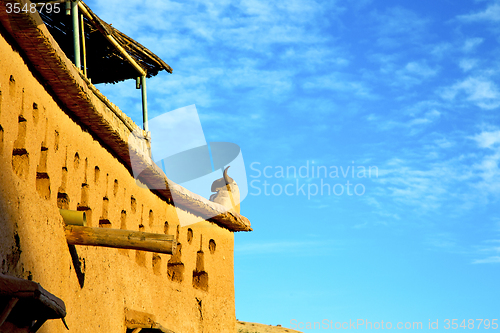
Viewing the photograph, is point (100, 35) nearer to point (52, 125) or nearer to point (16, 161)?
point (52, 125)

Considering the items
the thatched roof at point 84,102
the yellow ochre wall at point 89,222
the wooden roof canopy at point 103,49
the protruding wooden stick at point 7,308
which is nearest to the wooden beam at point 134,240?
the yellow ochre wall at point 89,222

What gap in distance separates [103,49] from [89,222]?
5.50 m

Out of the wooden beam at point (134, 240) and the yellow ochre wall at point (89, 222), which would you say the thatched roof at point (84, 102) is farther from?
the wooden beam at point (134, 240)

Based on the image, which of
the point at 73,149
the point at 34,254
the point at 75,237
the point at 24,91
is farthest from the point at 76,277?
the point at 24,91

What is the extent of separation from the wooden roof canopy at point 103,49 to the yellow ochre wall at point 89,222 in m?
3.40

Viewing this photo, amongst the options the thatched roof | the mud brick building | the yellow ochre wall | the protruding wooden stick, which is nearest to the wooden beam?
the mud brick building

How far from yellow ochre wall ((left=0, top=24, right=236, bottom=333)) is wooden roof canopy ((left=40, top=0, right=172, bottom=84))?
3401 millimetres

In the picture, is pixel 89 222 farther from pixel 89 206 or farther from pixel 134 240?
pixel 134 240

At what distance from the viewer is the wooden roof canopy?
35.6 feet

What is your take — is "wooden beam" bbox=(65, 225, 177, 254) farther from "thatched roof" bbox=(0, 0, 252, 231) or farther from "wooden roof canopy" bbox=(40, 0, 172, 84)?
"wooden roof canopy" bbox=(40, 0, 172, 84)

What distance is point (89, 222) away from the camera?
7551 mm

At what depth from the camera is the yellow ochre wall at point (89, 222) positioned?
18.8 ft

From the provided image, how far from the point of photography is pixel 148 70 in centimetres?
1245

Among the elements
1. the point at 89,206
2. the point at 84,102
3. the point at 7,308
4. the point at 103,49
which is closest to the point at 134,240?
the point at 89,206
